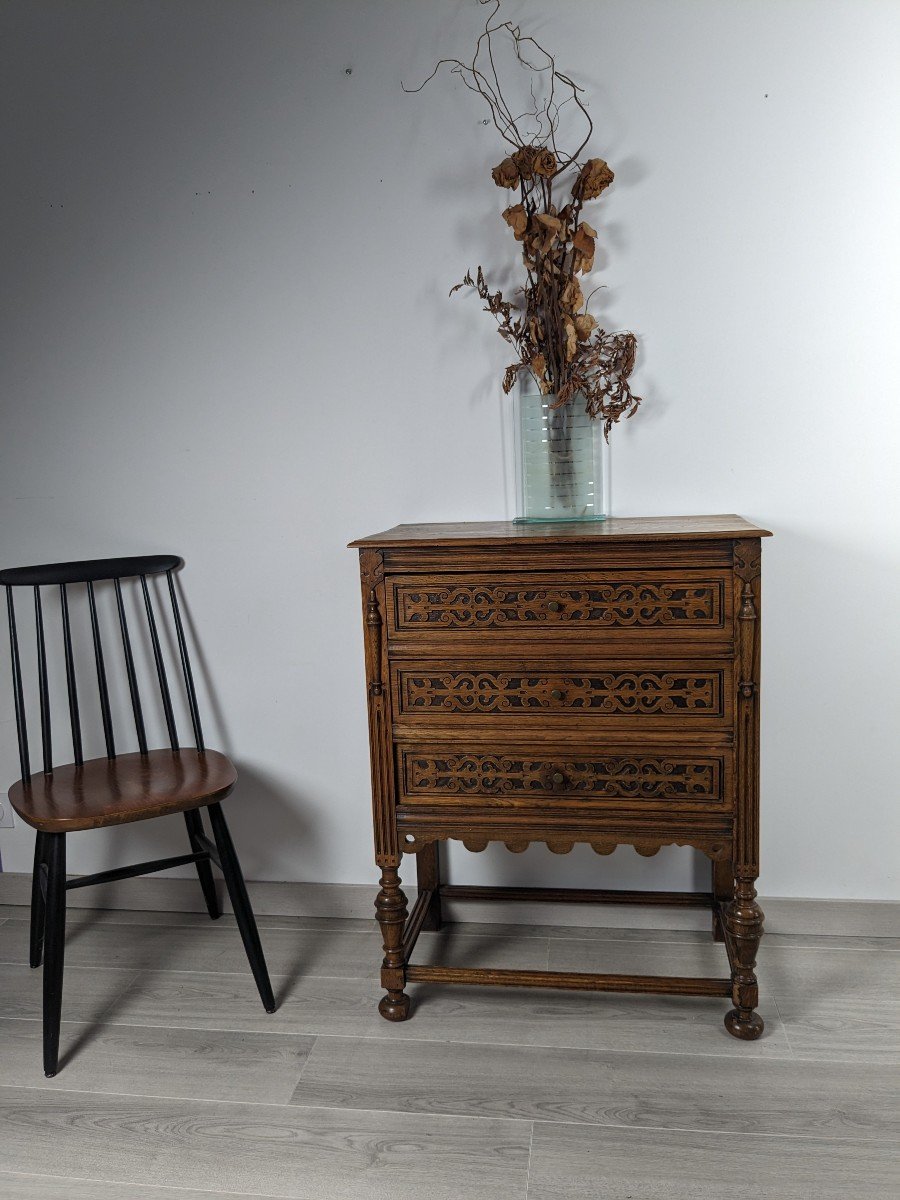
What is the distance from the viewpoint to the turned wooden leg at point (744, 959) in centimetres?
170

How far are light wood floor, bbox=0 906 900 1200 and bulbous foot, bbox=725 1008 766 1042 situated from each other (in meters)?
0.02

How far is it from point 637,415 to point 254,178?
3.27 feet

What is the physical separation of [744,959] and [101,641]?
1608 millimetres

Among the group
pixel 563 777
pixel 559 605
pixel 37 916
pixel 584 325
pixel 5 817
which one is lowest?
pixel 37 916

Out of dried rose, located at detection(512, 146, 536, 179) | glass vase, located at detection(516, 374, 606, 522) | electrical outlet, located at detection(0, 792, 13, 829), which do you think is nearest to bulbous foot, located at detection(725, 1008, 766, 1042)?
glass vase, located at detection(516, 374, 606, 522)

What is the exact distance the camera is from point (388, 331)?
2.07m

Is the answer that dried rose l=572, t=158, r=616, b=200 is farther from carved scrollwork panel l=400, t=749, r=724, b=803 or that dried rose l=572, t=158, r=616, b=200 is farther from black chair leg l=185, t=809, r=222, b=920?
black chair leg l=185, t=809, r=222, b=920

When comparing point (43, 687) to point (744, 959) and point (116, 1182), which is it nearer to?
point (116, 1182)

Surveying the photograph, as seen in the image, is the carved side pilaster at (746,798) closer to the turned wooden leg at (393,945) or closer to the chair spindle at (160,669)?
the turned wooden leg at (393,945)

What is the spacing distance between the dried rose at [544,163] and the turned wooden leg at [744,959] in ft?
4.64

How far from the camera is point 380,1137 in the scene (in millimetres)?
1521

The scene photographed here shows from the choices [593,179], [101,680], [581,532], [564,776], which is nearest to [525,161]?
[593,179]

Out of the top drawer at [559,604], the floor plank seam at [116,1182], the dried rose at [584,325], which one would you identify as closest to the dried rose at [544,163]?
the dried rose at [584,325]

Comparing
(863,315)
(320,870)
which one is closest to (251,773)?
(320,870)
